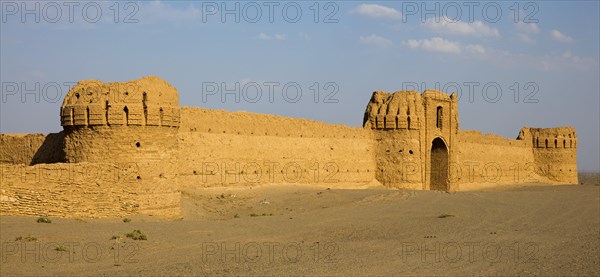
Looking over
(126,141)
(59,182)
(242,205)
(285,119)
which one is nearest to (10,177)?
(59,182)

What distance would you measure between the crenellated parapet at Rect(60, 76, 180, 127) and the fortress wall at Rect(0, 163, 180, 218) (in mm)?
1429

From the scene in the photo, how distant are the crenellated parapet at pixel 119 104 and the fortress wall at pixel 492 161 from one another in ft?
68.9

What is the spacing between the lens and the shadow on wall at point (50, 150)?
22.1 metres

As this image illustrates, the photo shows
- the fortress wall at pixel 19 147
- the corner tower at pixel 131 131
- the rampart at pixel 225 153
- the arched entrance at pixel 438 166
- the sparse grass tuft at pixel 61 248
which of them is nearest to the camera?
the sparse grass tuft at pixel 61 248

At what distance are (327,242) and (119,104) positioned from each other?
6962mm

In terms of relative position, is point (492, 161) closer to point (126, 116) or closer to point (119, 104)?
point (126, 116)

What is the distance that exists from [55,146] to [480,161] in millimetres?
26507

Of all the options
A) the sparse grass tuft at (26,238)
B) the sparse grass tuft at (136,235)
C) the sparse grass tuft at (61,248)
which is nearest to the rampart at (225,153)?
the sparse grass tuft at (136,235)

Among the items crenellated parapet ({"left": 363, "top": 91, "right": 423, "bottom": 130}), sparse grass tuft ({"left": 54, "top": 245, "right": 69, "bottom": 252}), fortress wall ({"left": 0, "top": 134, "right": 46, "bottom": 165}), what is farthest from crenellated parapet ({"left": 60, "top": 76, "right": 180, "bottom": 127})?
crenellated parapet ({"left": 363, "top": 91, "right": 423, "bottom": 130})

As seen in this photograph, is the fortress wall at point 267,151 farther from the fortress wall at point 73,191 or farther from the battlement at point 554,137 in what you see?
the battlement at point 554,137

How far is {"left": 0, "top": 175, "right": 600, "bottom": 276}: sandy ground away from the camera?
11.0 m

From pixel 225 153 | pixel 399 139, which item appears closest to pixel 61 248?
pixel 225 153

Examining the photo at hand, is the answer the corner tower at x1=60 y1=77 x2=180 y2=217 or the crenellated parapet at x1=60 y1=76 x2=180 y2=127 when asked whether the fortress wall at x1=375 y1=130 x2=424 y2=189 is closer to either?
the corner tower at x1=60 y1=77 x2=180 y2=217

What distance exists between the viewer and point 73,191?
1571 cm
